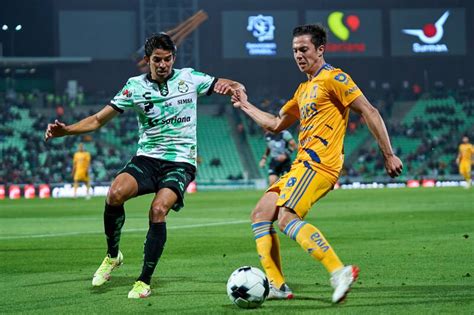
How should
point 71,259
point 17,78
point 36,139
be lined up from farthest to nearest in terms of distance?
point 17,78
point 36,139
point 71,259

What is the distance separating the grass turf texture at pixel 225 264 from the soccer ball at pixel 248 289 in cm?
11

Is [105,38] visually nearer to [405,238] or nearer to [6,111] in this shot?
[6,111]

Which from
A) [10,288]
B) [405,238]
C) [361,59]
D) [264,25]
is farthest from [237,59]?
[10,288]

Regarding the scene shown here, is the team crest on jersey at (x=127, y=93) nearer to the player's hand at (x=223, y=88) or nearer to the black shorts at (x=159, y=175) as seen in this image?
the black shorts at (x=159, y=175)

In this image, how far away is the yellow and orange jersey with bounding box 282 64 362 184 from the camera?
873cm

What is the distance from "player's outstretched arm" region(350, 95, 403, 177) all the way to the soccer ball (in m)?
1.44

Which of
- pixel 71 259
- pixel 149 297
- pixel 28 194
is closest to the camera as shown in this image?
pixel 149 297

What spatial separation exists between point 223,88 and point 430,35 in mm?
55024

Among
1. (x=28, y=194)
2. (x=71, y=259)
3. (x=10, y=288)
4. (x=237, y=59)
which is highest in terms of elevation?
(x=10, y=288)

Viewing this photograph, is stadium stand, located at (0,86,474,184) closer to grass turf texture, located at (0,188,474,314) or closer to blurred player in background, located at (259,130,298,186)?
blurred player in background, located at (259,130,298,186)

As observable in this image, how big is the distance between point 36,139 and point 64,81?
7.48 metres

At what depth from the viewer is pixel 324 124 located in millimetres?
8766

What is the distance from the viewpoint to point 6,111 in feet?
189

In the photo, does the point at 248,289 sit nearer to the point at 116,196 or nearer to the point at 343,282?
the point at 343,282
